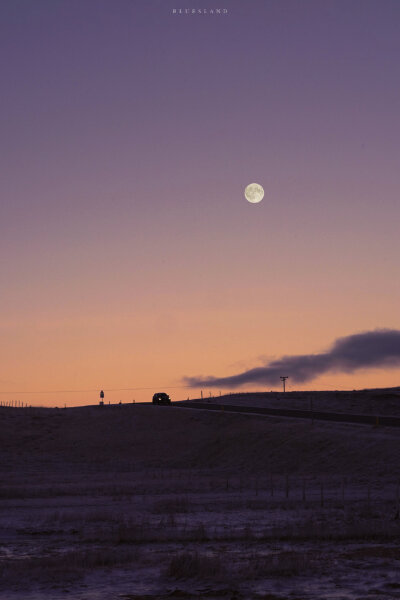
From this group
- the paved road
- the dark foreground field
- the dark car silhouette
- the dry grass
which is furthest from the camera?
the dark car silhouette

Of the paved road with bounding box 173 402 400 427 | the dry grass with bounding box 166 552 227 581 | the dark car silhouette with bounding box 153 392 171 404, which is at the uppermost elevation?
the dark car silhouette with bounding box 153 392 171 404

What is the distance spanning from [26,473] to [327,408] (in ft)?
130

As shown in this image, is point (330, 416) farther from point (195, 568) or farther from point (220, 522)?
point (195, 568)

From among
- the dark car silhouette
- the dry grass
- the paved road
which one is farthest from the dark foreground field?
the dark car silhouette

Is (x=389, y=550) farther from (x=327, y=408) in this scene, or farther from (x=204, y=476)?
(x=327, y=408)

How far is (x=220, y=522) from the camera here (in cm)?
2428

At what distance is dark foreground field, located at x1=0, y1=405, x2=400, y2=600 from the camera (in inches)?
625

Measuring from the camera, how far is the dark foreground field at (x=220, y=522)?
1587cm

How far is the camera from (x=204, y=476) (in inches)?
1796

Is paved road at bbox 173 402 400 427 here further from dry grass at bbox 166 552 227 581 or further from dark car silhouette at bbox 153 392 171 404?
dry grass at bbox 166 552 227 581

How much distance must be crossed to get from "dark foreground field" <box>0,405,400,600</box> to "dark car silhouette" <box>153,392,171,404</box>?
34179mm

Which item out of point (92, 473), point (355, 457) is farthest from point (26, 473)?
point (355, 457)

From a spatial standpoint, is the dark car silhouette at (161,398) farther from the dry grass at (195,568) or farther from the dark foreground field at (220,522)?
the dry grass at (195,568)

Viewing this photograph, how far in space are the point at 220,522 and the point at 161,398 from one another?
7113 centimetres
